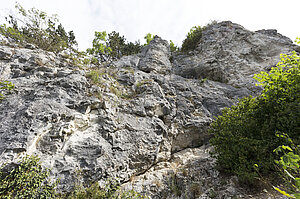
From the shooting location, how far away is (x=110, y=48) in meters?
17.8

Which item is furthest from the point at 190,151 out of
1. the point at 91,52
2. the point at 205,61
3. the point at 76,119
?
the point at 91,52

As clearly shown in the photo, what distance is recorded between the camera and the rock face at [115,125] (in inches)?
189

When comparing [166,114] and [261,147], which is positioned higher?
[166,114]

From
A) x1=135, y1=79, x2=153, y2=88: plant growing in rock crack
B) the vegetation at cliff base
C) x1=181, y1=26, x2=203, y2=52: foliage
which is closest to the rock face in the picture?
x1=135, y1=79, x2=153, y2=88: plant growing in rock crack

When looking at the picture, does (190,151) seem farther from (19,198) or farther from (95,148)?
(19,198)

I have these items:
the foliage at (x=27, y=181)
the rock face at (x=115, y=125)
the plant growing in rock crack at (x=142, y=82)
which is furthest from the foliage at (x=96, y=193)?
the plant growing in rock crack at (x=142, y=82)

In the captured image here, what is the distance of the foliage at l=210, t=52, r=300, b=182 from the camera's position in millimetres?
4020

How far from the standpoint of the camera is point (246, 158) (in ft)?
14.8

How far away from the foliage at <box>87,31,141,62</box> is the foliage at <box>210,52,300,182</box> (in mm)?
16703

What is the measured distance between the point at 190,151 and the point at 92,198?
5.16 m

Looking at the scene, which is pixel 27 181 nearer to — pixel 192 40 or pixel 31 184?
pixel 31 184

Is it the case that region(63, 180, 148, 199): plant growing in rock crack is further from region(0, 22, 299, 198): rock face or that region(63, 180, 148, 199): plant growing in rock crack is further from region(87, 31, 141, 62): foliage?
region(87, 31, 141, 62): foliage

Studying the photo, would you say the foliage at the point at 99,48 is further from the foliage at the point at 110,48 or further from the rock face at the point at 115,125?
the rock face at the point at 115,125

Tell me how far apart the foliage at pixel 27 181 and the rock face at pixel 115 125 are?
0.28 m
